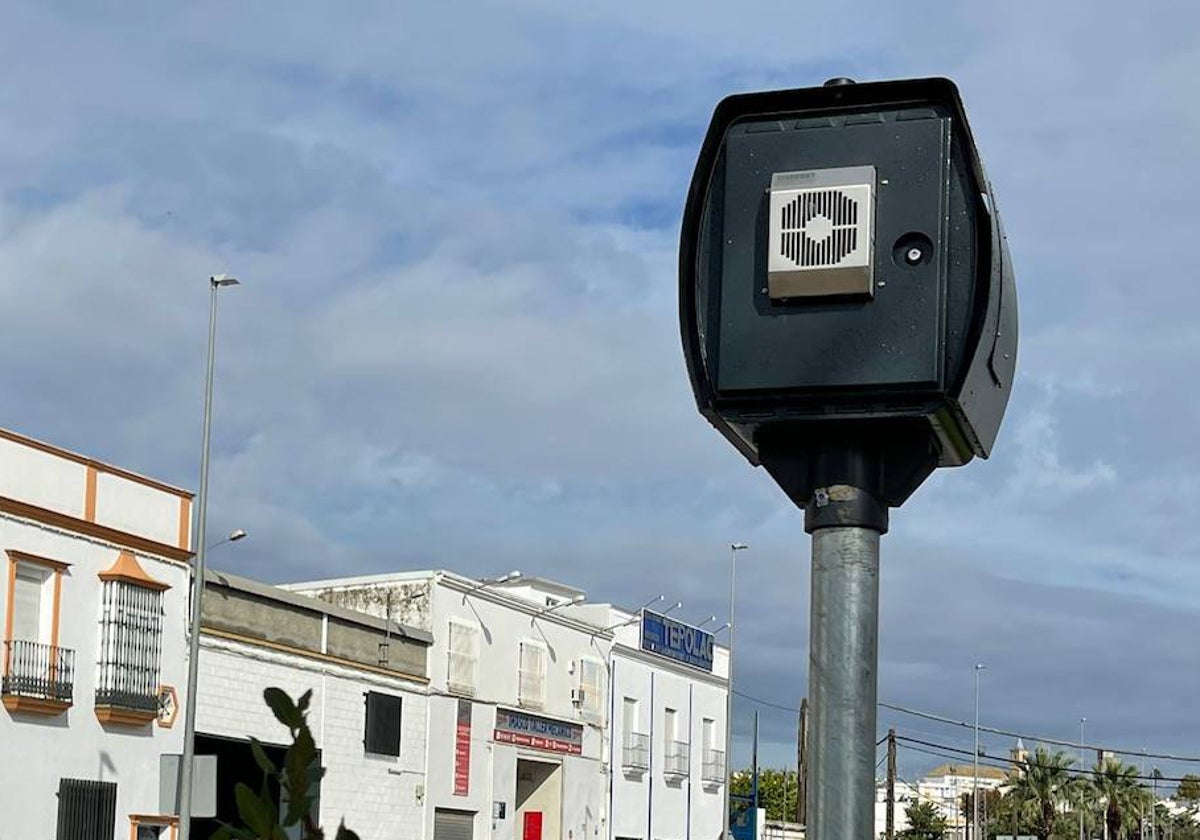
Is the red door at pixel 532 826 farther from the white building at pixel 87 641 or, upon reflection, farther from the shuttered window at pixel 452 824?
the white building at pixel 87 641

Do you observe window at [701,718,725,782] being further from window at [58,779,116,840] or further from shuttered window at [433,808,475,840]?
window at [58,779,116,840]

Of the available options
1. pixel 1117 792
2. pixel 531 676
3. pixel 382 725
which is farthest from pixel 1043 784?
pixel 382 725

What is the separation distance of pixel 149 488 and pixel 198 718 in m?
3.81

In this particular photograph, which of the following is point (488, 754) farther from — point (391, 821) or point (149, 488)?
point (149, 488)

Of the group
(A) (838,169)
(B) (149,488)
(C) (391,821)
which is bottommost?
A: (C) (391,821)

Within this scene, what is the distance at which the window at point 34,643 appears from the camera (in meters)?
25.6

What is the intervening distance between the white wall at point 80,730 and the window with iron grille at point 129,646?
6.6 inches

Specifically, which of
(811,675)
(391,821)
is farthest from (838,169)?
(391,821)

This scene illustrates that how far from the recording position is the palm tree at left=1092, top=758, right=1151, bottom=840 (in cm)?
8425

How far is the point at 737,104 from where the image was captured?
3.28 m

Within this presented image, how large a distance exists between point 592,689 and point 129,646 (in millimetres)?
18471

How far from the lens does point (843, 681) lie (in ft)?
10.1

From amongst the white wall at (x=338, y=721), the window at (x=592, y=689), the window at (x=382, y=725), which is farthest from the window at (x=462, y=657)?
the window at (x=592, y=689)

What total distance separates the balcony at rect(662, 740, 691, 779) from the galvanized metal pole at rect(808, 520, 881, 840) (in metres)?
46.7
